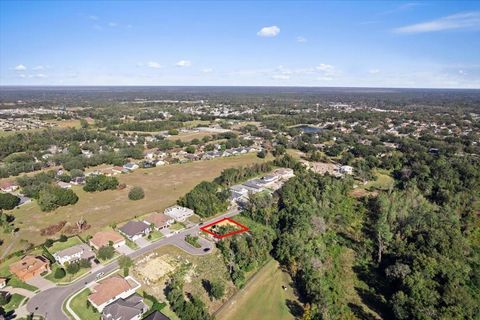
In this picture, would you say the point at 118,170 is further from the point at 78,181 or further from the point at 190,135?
the point at 190,135

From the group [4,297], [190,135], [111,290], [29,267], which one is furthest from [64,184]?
[190,135]

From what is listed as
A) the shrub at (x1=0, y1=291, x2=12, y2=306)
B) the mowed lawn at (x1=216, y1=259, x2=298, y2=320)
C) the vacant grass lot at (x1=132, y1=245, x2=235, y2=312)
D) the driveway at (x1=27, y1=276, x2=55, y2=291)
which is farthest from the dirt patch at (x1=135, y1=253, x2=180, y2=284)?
the shrub at (x1=0, y1=291, x2=12, y2=306)

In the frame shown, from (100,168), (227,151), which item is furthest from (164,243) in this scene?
(227,151)

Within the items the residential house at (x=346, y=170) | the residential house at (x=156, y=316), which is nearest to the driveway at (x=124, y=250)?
the residential house at (x=156, y=316)

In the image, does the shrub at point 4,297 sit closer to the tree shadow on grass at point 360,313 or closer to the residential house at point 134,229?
the residential house at point 134,229

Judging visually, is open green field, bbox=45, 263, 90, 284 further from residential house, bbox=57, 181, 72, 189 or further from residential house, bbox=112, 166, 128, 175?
residential house, bbox=112, 166, 128, 175

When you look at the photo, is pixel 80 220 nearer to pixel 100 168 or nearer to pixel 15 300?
pixel 15 300

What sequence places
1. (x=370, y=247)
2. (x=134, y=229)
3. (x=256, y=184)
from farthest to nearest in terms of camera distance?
(x=256, y=184)
(x=134, y=229)
(x=370, y=247)
